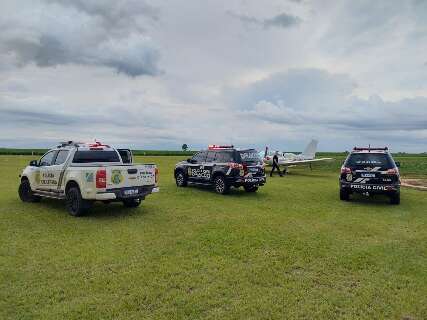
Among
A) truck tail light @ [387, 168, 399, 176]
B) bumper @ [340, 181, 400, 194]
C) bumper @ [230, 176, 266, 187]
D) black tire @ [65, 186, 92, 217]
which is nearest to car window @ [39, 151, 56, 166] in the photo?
black tire @ [65, 186, 92, 217]

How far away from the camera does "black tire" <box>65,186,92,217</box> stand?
1031 cm

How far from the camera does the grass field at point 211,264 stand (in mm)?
4781

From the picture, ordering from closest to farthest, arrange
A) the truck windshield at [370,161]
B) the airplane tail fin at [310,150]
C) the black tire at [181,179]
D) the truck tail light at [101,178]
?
the truck tail light at [101,178] → the truck windshield at [370,161] → the black tire at [181,179] → the airplane tail fin at [310,150]

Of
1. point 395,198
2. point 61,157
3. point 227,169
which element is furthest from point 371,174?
point 61,157

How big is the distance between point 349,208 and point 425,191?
8167 millimetres

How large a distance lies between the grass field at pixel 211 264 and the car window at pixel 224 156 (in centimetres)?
419

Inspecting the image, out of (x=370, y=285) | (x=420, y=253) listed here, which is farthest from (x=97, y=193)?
(x=420, y=253)

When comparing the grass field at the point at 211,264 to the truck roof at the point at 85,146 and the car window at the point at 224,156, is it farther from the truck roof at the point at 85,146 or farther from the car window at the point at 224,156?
the car window at the point at 224,156

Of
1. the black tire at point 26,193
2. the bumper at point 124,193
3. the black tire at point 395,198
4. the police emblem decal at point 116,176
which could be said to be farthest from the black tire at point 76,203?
the black tire at point 395,198

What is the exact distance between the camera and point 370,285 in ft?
18.2

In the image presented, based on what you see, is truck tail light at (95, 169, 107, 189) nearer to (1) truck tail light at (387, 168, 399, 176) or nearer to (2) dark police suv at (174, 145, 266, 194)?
(2) dark police suv at (174, 145, 266, 194)

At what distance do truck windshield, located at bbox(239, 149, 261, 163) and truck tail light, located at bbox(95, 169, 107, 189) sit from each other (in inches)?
267

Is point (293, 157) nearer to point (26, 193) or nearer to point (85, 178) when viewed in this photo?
point (26, 193)

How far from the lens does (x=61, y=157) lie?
1166cm
